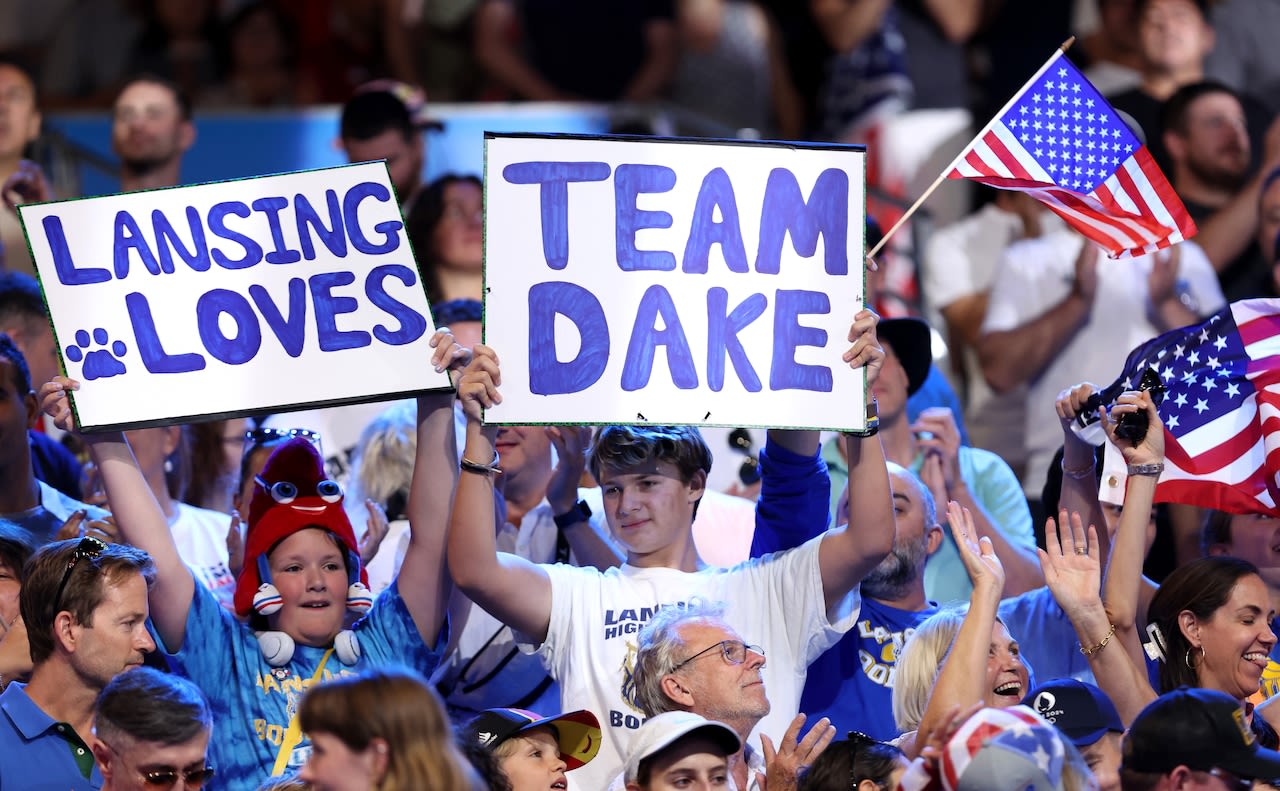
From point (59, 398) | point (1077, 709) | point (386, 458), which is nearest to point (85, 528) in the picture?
point (59, 398)

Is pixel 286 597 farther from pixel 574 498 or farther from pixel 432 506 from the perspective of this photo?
pixel 574 498

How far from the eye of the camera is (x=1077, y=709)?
494 cm

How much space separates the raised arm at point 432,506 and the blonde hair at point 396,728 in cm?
143

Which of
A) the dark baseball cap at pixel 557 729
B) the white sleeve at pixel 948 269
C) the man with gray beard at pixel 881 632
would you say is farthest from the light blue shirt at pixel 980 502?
the white sleeve at pixel 948 269

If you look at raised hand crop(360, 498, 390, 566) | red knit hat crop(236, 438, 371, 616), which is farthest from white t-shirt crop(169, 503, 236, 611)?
red knit hat crop(236, 438, 371, 616)

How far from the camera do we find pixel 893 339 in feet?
22.1

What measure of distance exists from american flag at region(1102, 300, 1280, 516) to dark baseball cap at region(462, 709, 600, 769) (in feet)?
6.17

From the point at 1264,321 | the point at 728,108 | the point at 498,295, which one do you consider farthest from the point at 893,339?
the point at 728,108

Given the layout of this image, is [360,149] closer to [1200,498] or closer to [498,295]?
[498,295]

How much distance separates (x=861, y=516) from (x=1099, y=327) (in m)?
3.16

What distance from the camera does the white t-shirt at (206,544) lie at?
6137 millimetres

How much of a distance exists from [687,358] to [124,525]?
1559 millimetres

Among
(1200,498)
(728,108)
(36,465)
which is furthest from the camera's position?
(728,108)

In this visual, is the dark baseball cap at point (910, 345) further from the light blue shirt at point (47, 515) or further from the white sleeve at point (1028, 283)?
the light blue shirt at point (47, 515)
